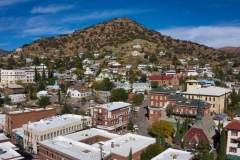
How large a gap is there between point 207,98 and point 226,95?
8.55 m

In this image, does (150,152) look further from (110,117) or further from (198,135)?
(110,117)

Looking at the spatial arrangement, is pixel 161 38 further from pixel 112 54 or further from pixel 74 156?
pixel 74 156

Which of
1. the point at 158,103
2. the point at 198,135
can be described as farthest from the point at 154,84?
the point at 198,135

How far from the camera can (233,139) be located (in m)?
36.3

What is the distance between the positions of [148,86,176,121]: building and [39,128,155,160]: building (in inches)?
701

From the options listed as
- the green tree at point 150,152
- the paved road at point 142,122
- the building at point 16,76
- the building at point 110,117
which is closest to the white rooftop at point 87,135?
the building at point 110,117

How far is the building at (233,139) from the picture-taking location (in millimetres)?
35906

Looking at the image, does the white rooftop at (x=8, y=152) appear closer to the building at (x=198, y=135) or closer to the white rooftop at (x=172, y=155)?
the white rooftop at (x=172, y=155)

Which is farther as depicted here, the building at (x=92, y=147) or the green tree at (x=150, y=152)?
the green tree at (x=150, y=152)

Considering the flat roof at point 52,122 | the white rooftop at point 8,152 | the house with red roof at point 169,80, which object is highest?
the house with red roof at point 169,80

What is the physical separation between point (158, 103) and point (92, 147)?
28.4 m

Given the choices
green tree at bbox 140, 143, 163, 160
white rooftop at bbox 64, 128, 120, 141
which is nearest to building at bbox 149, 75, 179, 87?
white rooftop at bbox 64, 128, 120, 141

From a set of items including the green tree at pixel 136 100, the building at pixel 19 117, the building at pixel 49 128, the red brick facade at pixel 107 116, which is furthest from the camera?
the green tree at pixel 136 100

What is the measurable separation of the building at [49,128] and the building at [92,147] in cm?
461
